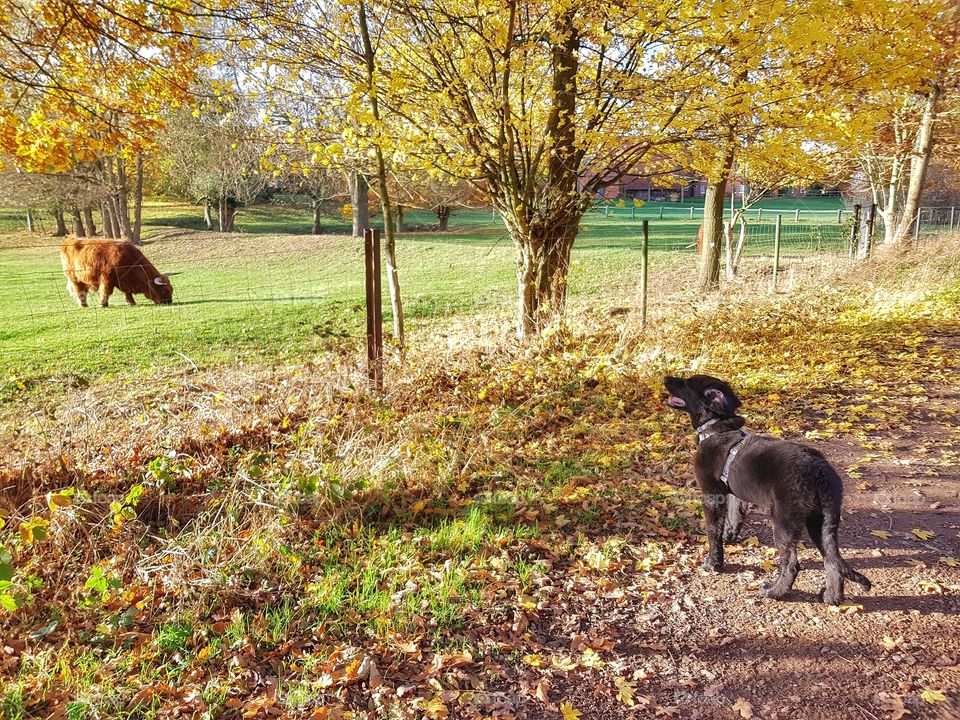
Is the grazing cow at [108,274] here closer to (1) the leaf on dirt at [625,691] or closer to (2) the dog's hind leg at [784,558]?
(1) the leaf on dirt at [625,691]

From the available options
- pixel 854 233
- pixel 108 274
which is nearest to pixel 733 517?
pixel 108 274

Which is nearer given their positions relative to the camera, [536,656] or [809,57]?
[536,656]

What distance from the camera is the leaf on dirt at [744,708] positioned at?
2.52 m

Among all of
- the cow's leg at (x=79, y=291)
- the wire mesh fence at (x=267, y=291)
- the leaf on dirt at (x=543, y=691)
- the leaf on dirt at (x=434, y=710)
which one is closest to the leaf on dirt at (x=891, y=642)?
the leaf on dirt at (x=543, y=691)

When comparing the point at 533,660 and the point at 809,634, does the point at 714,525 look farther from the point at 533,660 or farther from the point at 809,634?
the point at 533,660

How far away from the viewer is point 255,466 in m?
4.40

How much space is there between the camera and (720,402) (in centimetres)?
348

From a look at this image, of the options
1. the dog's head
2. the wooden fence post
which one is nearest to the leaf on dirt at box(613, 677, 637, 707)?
the dog's head

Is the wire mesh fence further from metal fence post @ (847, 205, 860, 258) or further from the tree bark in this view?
the tree bark

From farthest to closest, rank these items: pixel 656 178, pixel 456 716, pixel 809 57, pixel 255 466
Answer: pixel 656 178, pixel 809 57, pixel 255 466, pixel 456 716

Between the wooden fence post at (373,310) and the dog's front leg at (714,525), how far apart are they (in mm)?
3773

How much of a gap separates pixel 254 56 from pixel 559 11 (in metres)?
3.50

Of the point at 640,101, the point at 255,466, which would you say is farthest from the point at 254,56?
the point at 255,466

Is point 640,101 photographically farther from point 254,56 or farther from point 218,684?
point 218,684
